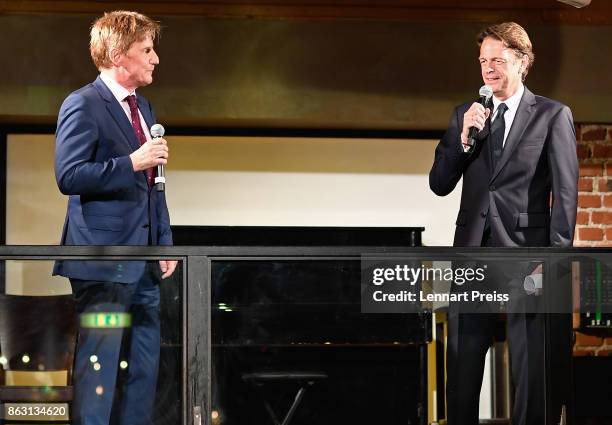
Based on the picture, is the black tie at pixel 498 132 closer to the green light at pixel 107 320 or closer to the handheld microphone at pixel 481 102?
the handheld microphone at pixel 481 102

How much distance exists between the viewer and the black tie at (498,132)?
384 cm

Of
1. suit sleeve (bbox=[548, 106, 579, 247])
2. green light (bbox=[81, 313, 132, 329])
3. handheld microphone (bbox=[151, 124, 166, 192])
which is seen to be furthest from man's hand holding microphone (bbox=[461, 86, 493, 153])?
green light (bbox=[81, 313, 132, 329])

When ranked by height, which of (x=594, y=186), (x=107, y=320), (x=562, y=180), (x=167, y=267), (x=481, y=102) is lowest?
(x=107, y=320)

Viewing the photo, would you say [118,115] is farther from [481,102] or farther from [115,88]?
[481,102]

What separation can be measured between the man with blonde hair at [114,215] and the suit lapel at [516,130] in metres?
1.16

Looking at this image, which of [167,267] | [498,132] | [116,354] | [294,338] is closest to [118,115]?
[167,267]

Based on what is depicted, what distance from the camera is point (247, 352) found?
141 inches

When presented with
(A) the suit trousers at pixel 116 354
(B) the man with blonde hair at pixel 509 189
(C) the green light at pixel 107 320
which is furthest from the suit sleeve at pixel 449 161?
(C) the green light at pixel 107 320

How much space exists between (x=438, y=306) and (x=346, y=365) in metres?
1.26

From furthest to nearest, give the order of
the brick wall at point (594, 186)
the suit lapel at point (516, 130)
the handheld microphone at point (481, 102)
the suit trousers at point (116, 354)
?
1. the brick wall at point (594, 186)
2. the suit lapel at point (516, 130)
3. the handheld microphone at point (481, 102)
4. the suit trousers at point (116, 354)

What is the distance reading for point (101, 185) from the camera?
11.2 ft

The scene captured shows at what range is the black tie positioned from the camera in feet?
12.6

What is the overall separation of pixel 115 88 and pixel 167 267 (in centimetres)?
63

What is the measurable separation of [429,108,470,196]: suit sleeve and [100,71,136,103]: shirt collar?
42.7 inches
